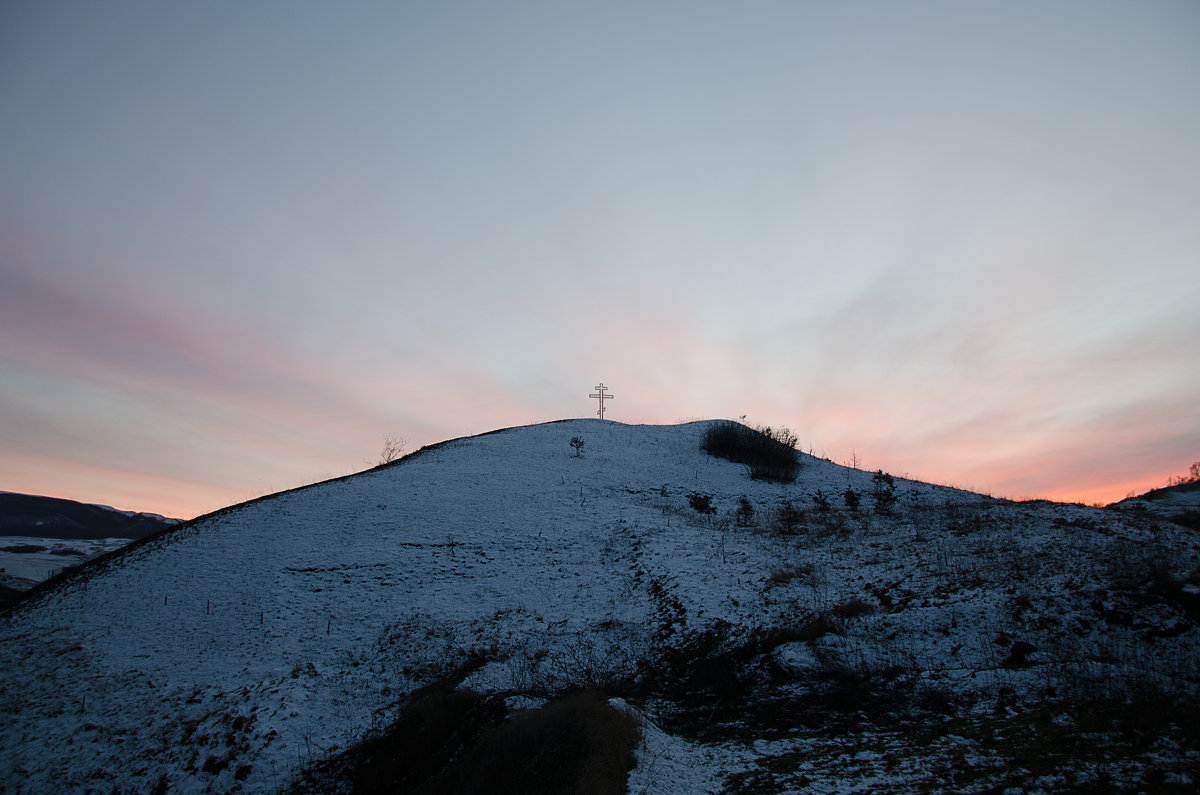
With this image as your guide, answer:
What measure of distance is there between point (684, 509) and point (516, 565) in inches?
350

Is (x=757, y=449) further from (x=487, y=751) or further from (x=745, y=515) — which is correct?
(x=487, y=751)

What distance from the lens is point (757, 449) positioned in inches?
1326

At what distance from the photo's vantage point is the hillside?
26.3 ft

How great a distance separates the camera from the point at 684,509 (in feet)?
82.1

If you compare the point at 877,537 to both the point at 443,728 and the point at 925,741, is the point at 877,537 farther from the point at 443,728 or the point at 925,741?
the point at 443,728

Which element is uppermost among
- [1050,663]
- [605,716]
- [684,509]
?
[684,509]

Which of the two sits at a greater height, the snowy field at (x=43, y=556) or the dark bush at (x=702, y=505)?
the dark bush at (x=702, y=505)

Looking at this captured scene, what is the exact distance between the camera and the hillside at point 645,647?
8.02 meters

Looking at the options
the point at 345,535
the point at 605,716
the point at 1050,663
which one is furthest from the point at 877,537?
the point at 345,535

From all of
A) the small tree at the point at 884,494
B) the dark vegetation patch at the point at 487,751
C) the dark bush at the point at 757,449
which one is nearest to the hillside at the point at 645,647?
the dark vegetation patch at the point at 487,751

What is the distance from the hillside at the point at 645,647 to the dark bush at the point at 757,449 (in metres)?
6.87

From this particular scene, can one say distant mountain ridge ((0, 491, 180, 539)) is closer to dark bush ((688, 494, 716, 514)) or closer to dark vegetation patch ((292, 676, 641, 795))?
dark bush ((688, 494, 716, 514))

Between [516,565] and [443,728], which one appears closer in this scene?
[443,728]

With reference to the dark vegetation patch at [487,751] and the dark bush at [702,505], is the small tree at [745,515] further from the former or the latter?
the dark vegetation patch at [487,751]
